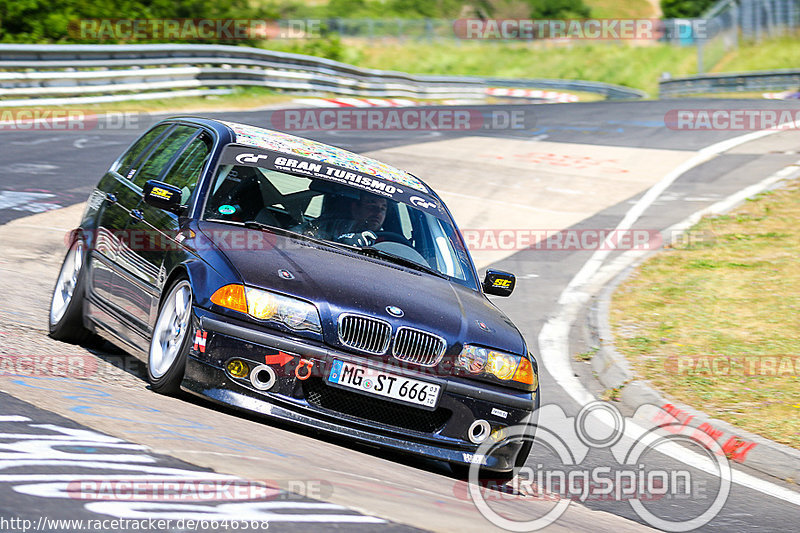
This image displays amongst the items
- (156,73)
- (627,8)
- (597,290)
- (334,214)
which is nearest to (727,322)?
(597,290)

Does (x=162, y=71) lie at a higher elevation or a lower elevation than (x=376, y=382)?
higher

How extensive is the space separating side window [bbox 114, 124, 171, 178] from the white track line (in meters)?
3.53

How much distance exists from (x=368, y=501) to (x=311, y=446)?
111cm

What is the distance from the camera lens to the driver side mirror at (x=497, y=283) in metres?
7.02

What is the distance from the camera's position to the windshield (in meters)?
6.54

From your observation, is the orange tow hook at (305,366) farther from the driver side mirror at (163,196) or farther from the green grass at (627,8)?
the green grass at (627,8)

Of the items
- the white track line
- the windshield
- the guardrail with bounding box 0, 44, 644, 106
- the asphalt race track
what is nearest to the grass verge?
the white track line

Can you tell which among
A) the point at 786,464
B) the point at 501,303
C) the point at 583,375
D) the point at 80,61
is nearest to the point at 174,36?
the point at 80,61

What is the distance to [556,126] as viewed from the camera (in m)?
24.5

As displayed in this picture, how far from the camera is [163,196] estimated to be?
6.36 meters

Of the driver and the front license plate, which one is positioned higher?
the driver

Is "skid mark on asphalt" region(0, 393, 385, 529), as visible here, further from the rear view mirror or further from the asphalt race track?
the rear view mirror

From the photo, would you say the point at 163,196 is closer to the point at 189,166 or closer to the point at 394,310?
the point at 189,166

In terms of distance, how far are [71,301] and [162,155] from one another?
1131 millimetres
